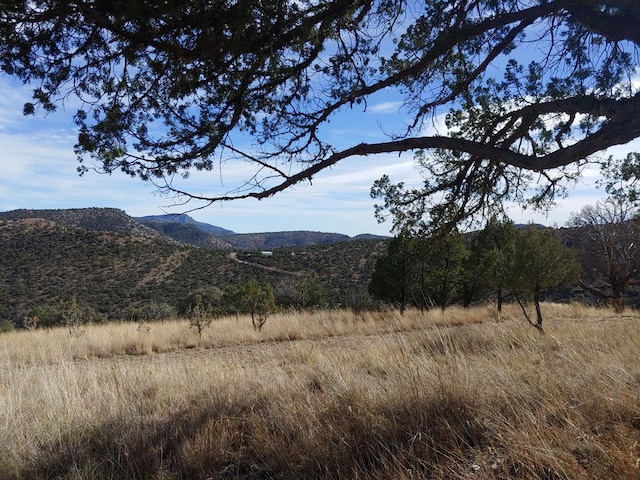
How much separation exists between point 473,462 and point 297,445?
3.52 ft

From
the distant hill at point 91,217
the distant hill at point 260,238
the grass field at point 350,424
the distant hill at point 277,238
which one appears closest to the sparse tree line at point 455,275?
the grass field at point 350,424

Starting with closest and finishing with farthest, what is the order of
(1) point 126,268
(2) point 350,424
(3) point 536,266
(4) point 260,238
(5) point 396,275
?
(2) point 350,424 < (3) point 536,266 < (5) point 396,275 < (1) point 126,268 < (4) point 260,238

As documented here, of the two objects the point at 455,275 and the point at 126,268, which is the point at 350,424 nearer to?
the point at 455,275

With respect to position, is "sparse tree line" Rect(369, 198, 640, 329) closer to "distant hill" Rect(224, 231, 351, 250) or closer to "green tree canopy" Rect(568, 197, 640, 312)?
"green tree canopy" Rect(568, 197, 640, 312)

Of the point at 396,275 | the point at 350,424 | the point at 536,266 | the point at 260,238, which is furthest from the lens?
the point at 260,238

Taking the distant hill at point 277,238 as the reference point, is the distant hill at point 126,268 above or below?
below

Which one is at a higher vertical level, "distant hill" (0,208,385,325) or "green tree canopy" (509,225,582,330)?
"green tree canopy" (509,225,582,330)

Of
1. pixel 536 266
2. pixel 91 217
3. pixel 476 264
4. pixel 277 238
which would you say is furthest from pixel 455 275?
pixel 277 238

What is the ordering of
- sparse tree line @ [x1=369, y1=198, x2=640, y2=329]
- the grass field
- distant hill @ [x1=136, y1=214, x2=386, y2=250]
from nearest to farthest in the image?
1. the grass field
2. sparse tree line @ [x1=369, y1=198, x2=640, y2=329]
3. distant hill @ [x1=136, y1=214, x2=386, y2=250]

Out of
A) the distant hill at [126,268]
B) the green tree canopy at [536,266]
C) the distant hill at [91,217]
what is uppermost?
the distant hill at [91,217]

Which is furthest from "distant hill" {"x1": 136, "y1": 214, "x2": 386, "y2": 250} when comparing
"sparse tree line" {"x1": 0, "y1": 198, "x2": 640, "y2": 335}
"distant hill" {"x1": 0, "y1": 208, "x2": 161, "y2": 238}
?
"sparse tree line" {"x1": 0, "y1": 198, "x2": 640, "y2": 335}

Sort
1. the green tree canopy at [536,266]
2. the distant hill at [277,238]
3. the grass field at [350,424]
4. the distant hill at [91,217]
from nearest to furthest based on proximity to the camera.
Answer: the grass field at [350,424]
the green tree canopy at [536,266]
the distant hill at [91,217]
the distant hill at [277,238]

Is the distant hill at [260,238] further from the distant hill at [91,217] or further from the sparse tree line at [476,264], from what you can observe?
the sparse tree line at [476,264]

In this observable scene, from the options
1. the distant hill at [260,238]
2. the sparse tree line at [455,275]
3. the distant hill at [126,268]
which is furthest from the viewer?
the distant hill at [260,238]
